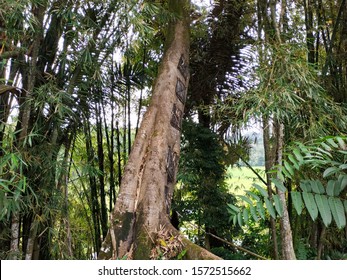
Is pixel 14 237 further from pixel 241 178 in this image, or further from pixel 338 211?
pixel 241 178

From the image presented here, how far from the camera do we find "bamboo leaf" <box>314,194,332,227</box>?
871mm

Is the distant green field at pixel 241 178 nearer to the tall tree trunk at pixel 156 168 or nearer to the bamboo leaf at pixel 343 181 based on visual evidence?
the tall tree trunk at pixel 156 168

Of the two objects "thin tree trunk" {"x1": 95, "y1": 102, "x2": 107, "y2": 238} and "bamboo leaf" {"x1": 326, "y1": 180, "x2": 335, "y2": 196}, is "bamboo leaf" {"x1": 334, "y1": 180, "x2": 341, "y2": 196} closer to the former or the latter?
"bamboo leaf" {"x1": 326, "y1": 180, "x2": 335, "y2": 196}

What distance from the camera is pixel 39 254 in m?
2.49

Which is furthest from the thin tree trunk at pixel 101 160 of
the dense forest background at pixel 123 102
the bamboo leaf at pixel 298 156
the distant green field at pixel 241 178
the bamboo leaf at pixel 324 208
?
the bamboo leaf at pixel 324 208

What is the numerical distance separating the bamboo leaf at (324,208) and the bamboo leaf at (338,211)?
1 centimetres

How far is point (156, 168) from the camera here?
2.37 metres

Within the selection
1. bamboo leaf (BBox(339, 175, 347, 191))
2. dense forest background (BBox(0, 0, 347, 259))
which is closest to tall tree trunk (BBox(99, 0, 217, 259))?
dense forest background (BBox(0, 0, 347, 259))

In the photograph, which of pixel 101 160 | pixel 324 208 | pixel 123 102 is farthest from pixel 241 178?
pixel 324 208

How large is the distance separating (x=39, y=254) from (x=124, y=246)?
821mm

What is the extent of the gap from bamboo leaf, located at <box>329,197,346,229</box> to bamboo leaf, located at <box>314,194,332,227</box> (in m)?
0.01

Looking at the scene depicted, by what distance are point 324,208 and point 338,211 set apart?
1.4 inches

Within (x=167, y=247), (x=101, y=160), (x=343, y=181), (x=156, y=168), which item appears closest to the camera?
(x=343, y=181)

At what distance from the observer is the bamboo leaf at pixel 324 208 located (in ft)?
2.86
